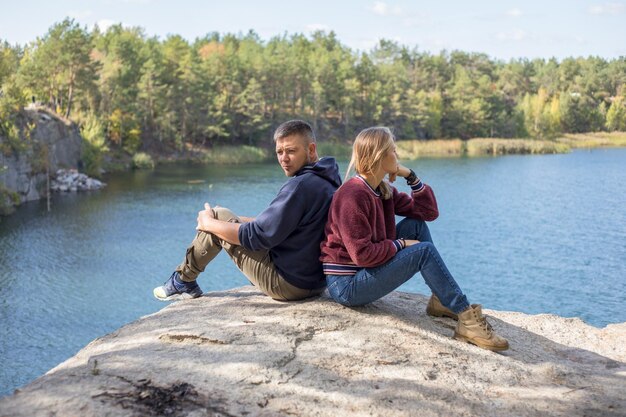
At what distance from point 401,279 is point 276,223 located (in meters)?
0.84

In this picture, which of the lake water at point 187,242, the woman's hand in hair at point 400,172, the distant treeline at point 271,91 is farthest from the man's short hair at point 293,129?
the distant treeline at point 271,91

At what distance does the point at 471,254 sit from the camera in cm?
1744

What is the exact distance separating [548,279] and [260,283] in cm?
1216

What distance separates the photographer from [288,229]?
13.0ft

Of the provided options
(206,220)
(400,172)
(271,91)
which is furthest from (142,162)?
(400,172)

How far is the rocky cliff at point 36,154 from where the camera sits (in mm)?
26141

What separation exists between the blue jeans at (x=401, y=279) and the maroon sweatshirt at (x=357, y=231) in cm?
5

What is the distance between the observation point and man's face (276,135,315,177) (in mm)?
4027

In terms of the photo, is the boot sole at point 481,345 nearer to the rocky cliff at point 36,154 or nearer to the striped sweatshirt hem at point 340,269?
the striped sweatshirt hem at point 340,269

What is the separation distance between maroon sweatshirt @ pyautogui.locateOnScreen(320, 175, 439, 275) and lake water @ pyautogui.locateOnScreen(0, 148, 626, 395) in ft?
24.2

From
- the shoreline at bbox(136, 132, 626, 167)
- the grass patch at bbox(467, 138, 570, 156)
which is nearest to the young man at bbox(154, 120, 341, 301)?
the shoreline at bbox(136, 132, 626, 167)

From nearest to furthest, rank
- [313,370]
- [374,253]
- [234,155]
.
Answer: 1. [313,370]
2. [374,253]
3. [234,155]

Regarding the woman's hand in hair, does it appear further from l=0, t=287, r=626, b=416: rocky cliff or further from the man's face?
l=0, t=287, r=626, b=416: rocky cliff

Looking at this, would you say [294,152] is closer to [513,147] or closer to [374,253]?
[374,253]
